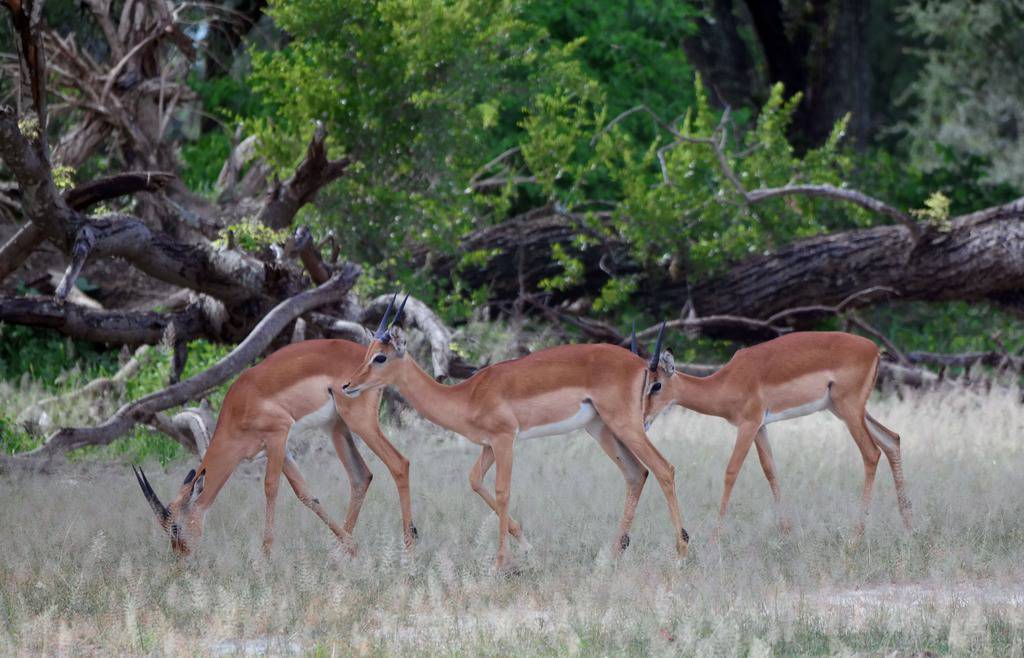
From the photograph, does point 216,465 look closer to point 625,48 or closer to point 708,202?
point 708,202

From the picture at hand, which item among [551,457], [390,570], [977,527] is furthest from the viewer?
[551,457]

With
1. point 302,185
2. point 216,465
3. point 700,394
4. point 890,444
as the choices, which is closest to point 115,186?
point 302,185

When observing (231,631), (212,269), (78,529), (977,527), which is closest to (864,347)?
(977,527)

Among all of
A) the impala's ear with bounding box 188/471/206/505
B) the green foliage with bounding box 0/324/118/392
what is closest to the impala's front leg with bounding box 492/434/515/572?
the impala's ear with bounding box 188/471/206/505

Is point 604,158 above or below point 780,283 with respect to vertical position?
above

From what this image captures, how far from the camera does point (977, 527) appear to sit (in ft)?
24.6

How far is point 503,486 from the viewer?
6.80 metres

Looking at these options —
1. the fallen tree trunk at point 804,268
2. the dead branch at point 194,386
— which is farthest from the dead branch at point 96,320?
the fallen tree trunk at point 804,268

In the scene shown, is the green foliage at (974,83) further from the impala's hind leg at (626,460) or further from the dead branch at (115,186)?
the impala's hind leg at (626,460)

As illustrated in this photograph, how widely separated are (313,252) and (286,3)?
317cm

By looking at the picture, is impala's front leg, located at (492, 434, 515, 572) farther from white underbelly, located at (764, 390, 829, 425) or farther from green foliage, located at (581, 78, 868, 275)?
green foliage, located at (581, 78, 868, 275)

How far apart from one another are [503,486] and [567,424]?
0.47 m

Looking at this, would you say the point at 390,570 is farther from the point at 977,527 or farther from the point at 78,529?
the point at 977,527

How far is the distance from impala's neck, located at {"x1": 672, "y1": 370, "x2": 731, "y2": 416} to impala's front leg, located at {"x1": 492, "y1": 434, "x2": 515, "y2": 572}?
1152 millimetres
